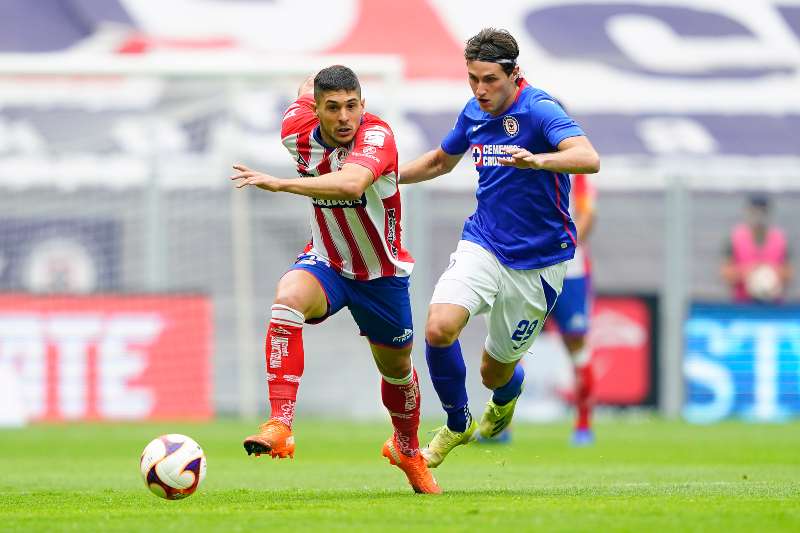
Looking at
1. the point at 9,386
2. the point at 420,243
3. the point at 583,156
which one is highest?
the point at 583,156

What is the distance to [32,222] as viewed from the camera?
57.2 ft

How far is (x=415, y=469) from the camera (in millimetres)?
7949

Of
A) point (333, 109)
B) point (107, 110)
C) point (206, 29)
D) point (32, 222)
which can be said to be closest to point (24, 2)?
point (206, 29)

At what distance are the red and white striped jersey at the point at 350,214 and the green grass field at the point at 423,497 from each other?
1.21m

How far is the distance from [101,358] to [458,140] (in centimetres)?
818

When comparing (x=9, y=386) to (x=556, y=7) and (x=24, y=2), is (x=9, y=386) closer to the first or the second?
(x=24, y=2)

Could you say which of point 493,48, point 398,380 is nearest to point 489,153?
point 493,48

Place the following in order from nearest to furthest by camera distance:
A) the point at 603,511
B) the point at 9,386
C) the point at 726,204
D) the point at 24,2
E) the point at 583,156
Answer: the point at 603,511 < the point at 583,156 < the point at 9,386 < the point at 726,204 < the point at 24,2

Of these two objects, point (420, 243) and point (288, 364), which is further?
point (420, 243)

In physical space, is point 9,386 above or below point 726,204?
below

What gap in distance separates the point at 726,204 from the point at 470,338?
371 centimetres

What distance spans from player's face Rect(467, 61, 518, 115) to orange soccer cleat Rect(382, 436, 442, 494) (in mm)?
1941

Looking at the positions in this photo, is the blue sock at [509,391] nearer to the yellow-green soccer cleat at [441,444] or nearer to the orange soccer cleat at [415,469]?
the yellow-green soccer cleat at [441,444]

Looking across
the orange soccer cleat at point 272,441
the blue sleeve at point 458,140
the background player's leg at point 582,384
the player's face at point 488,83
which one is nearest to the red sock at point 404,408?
the orange soccer cleat at point 272,441
